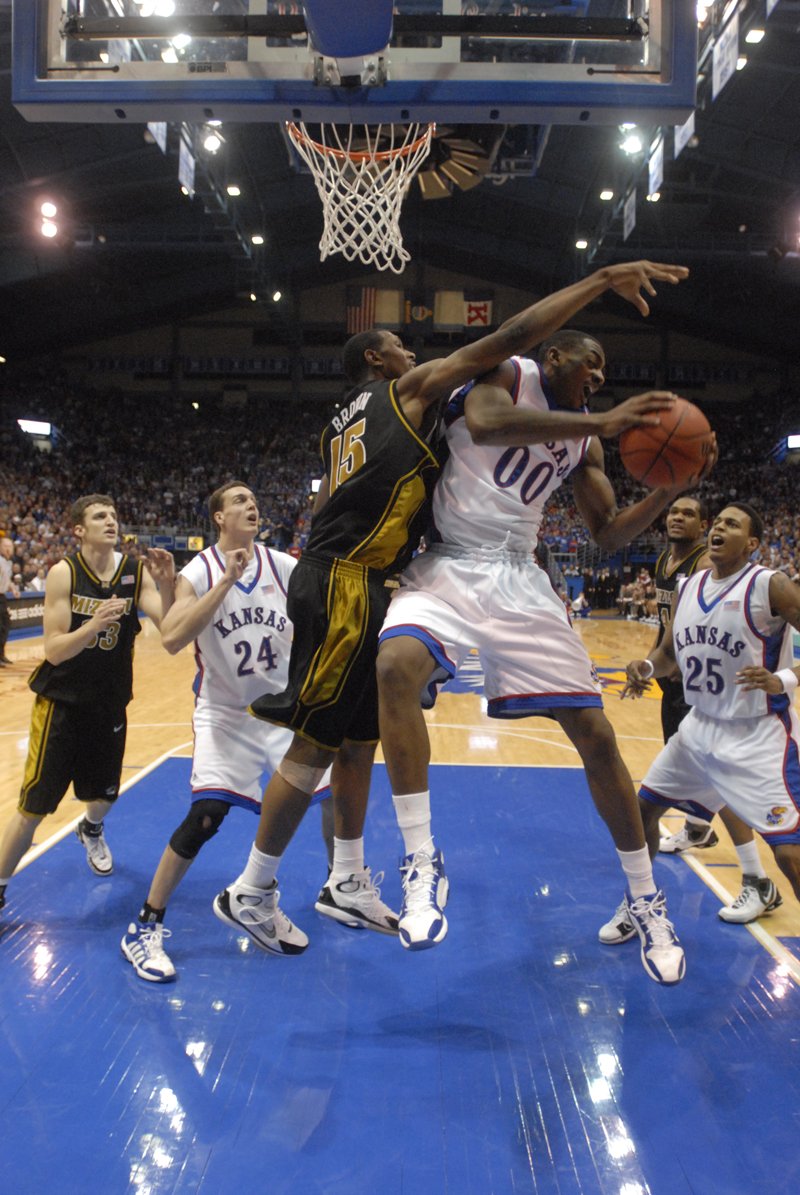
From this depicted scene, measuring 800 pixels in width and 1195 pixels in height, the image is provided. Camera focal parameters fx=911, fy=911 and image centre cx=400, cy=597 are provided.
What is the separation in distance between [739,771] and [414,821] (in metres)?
1.75

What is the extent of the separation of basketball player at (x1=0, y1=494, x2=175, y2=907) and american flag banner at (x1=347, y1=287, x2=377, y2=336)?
23.1 metres

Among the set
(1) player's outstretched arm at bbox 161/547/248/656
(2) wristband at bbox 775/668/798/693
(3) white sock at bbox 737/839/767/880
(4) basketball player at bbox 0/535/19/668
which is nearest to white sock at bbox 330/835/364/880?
(1) player's outstretched arm at bbox 161/547/248/656

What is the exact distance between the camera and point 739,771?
3801 mm

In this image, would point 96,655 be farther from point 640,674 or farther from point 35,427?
point 35,427

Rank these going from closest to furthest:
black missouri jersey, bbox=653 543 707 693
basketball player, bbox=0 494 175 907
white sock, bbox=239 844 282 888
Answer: white sock, bbox=239 844 282 888
basketball player, bbox=0 494 175 907
black missouri jersey, bbox=653 543 707 693

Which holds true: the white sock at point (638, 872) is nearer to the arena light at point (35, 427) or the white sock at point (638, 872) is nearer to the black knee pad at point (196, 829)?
the black knee pad at point (196, 829)

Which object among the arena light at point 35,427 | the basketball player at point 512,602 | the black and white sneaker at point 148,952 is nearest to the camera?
the basketball player at point 512,602

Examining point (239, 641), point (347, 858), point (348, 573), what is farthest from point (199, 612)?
point (347, 858)

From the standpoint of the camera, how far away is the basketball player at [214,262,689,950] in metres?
2.96

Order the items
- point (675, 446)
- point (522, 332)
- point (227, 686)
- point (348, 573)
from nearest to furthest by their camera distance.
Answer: point (522, 332), point (675, 446), point (348, 573), point (227, 686)

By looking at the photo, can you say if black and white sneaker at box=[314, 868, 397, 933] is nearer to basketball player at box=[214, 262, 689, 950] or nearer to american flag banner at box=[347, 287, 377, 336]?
basketball player at box=[214, 262, 689, 950]

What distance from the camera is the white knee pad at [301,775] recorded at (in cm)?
301

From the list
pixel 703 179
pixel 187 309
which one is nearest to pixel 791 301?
pixel 703 179

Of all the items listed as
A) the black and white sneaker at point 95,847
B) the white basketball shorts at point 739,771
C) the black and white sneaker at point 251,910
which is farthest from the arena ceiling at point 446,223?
the black and white sneaker at point 251,910
